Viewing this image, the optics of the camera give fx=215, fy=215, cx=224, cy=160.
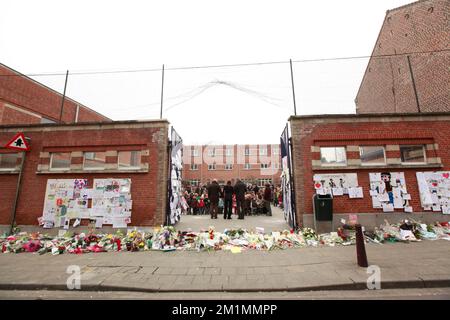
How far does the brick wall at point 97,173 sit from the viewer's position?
28.2 feet

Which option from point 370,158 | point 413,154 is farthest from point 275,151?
point 413,154

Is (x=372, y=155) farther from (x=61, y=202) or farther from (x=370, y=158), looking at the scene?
(x=61, y=202)

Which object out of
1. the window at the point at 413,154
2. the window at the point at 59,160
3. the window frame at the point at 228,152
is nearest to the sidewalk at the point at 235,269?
the window at the point at 413,154

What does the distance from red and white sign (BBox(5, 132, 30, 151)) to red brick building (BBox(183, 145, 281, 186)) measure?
111ft

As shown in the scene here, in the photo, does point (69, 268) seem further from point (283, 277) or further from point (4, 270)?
point (283, 277)

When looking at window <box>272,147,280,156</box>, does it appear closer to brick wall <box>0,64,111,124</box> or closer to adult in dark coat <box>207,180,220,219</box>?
brick wall <box>0,64,111,124</box>

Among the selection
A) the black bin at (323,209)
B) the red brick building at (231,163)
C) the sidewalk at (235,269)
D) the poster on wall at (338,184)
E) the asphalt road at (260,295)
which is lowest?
the asphalt road at (260,295)

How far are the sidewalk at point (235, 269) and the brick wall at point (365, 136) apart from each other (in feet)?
9.55

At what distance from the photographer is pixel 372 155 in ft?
30.1

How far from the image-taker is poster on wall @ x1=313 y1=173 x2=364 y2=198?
827cm

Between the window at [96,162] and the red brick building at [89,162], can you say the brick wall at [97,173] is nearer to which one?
the red brick building at [89,162]

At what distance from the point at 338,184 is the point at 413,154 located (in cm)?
A: 362

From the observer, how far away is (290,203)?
9.00m
